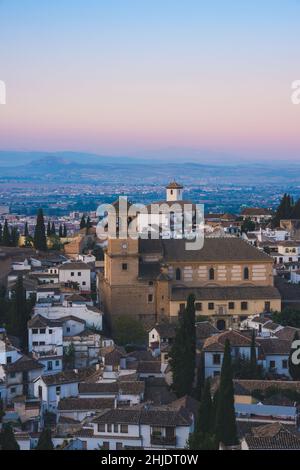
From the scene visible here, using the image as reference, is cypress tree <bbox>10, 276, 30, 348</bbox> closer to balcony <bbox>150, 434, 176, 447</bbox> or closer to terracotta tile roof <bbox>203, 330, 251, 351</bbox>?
terracotta tile roof <bbox>203, 330, 251, 351</bbox>

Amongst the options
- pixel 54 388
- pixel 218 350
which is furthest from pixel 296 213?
pixel 54 388

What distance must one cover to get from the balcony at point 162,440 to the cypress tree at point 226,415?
107cm

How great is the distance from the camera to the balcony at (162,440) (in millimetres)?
17953

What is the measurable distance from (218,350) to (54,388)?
4.03 m

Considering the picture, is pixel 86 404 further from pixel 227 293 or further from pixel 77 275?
pixel 77 275

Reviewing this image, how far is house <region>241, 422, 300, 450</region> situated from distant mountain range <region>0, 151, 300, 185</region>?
128 metres

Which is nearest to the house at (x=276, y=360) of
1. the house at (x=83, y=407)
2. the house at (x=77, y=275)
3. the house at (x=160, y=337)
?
the house at (x=160, y=337)

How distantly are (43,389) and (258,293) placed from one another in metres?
9.78

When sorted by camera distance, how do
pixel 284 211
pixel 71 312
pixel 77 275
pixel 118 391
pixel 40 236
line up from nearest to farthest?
pixel 118 391 → pixel 71 312 → pixel 77 275 → pixel 40 236 → pixel 284 211

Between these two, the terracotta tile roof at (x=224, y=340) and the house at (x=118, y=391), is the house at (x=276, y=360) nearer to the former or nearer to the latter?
the terracotta tile roof at (x=224, y=340)

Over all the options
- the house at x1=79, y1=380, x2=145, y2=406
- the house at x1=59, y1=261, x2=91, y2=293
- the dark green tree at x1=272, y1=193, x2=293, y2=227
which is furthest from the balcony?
the dark green tree at x1=272, y1=193, x2=293, y2=227

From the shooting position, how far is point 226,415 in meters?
17.4

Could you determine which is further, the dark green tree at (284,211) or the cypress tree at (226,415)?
the dark green tree at (284,211)
